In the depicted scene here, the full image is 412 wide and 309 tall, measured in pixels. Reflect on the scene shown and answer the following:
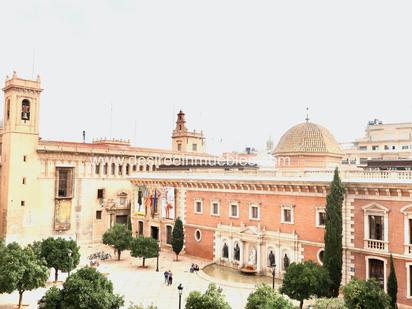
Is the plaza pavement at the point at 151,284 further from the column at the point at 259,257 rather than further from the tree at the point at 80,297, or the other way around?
the tree at the point at 80,297

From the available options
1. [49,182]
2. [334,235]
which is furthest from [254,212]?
[49,182]

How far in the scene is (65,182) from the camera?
47.6 meters

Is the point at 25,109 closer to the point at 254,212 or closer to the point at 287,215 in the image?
the point at 254,212

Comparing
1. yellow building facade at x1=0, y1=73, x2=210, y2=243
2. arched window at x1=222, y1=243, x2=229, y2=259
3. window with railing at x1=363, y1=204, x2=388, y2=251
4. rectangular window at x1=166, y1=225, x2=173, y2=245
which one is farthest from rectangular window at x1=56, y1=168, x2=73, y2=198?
window with railing at x1=363, y1=204, x2=388, y2=251

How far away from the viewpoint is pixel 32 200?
4491 centimetres

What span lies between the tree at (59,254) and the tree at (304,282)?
14.7m

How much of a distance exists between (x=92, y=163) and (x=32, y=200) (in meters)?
7.86

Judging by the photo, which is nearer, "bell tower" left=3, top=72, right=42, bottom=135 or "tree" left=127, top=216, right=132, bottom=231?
"bell tower" left=3, top=72, right=42, bottom=135

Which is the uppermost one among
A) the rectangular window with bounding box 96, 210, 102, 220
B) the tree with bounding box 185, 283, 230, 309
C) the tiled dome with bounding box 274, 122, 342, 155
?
the tiled dome with bounding box 274, 122, 342, 155

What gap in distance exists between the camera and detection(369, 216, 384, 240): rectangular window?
2661cm

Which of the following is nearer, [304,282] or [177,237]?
[304,282]

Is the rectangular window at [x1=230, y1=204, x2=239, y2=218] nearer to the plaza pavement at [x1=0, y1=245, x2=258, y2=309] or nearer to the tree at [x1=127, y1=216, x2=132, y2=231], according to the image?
the plaza pavement at [x1=0, y1=245, x2=258, y2=309]

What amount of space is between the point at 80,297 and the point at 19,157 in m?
29.9

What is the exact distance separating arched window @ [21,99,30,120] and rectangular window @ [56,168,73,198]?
6.64m
